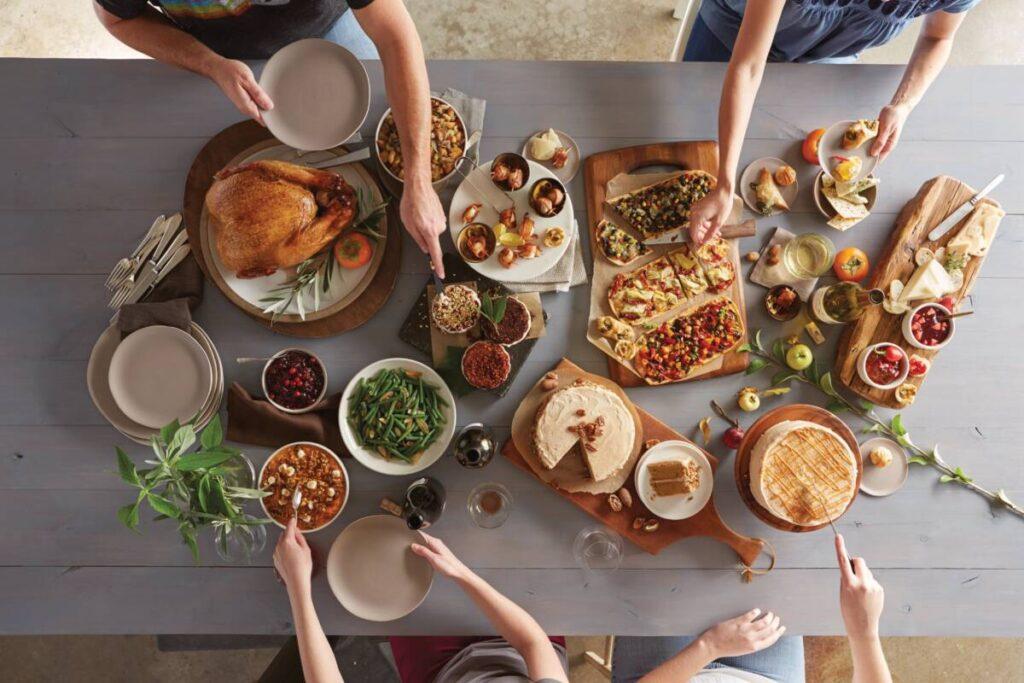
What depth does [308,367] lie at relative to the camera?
81.8 inches

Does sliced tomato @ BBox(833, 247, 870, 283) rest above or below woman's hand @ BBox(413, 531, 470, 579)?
above

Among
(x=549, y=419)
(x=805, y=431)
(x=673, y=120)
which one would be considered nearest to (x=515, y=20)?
(x=673, y=120)

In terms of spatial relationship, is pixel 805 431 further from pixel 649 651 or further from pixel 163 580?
pixel 163 580

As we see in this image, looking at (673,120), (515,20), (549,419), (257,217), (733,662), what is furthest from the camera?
(515,20)

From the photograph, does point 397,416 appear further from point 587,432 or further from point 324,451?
point 587,432

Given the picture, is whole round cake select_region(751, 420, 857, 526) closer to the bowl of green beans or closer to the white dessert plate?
the white dessert plate

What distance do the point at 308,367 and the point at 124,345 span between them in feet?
1.88

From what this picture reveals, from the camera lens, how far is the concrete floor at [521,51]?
3141mm

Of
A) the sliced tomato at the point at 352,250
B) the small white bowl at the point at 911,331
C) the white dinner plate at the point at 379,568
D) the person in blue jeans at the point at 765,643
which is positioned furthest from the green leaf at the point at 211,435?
the small white bowl at the point at 911,331

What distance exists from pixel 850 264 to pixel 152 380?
230 centimetres

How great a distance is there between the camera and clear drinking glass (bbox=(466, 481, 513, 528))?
2.11 m

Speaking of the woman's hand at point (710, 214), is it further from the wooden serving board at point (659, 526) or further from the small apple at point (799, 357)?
the wooden serving board at point (659, 526)

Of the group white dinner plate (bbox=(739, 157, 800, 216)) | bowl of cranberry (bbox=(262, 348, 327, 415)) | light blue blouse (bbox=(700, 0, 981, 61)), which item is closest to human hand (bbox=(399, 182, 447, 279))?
bowl of cranberry (bbox=(262, 348, 327, 415))

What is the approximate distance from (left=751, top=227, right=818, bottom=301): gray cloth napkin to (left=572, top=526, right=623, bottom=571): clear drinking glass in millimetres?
976
